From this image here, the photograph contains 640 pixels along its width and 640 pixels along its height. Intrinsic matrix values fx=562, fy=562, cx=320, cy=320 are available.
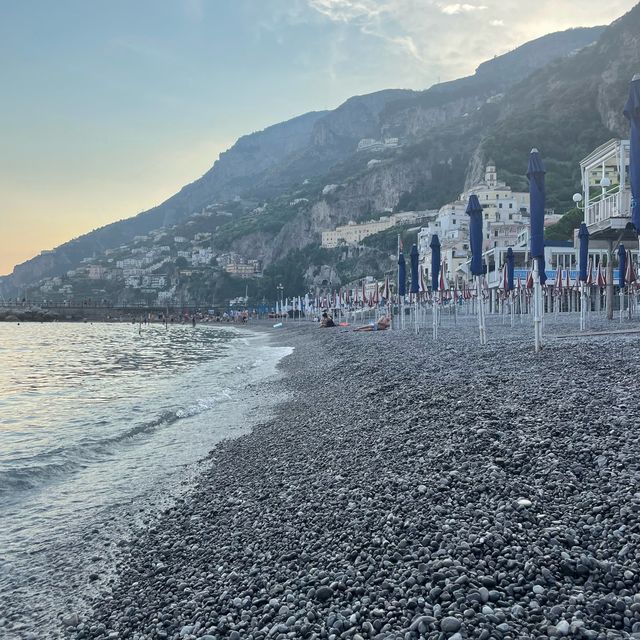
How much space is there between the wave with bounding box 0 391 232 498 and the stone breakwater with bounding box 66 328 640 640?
279 centimetres

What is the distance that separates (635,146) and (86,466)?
12.7m

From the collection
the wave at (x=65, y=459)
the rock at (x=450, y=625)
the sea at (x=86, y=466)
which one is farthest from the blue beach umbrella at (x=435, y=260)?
the rock at (x=450, y=625)

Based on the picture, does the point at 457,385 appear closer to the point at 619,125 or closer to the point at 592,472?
the point at 592,472

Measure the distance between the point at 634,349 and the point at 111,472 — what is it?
1116 cm

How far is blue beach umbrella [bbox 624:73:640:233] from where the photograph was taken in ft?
38.4

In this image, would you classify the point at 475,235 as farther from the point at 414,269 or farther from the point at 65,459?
the point at 65,459

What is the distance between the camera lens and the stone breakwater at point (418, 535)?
3434 mm

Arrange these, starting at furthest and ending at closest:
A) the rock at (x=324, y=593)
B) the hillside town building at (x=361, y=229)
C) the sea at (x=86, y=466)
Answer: the hillside town building at (x=361, y=229) < the sea at (x=86, y=466) < the rock at (x=324, y=593)

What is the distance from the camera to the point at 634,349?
496 inches

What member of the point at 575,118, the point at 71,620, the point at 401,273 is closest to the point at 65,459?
the point at 71,620

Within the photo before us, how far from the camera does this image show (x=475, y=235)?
739 inches

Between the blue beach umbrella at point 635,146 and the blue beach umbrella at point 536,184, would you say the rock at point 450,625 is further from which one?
the blue beach umbrella at point 536,184

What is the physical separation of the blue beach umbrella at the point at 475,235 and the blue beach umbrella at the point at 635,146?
5856mm

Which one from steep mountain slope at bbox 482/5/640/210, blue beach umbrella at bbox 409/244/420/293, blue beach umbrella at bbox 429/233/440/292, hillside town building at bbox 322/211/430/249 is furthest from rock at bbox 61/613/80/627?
hillside town building at bbox 322/211/430/249
